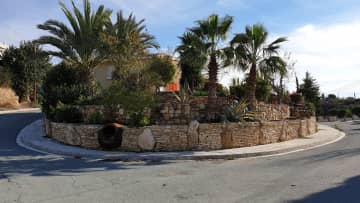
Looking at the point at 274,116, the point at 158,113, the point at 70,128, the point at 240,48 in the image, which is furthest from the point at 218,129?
the point at 274,116

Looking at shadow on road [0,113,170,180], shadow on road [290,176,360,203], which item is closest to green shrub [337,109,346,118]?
shadow on road [0,113,170,180]

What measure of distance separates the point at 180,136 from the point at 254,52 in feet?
21.6

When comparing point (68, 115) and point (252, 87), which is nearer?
point (68, 115)

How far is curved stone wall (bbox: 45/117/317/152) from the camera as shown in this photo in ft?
50.3

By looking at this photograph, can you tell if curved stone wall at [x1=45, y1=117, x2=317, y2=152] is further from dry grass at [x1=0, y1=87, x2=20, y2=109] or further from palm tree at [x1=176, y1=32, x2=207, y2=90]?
dry grass at [x1=0, y1=87, x2=20, y2=109]

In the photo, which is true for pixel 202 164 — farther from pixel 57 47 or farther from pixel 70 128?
pixel 57 47

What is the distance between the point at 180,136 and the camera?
50.8 ft

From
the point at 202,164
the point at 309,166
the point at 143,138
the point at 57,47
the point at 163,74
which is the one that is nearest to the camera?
the point at 309,166

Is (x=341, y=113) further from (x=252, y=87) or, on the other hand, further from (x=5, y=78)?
(x=5, y=78)

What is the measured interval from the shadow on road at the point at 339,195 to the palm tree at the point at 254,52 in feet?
34.7

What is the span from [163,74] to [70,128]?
10789 mm

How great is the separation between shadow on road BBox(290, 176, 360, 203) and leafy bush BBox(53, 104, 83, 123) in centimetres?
1326

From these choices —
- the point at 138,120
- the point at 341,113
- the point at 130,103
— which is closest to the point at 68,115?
the point at 130,103

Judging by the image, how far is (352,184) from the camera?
851 cm
